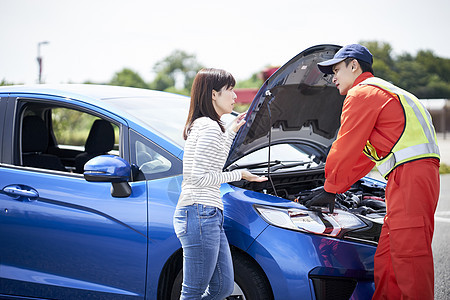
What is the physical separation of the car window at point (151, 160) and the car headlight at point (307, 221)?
551 millimetres

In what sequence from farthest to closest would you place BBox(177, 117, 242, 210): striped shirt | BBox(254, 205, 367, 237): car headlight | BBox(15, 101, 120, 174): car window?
BBox(15, 101, 120, 174): car window < BBox(254, 205, 367, 237): car headlight < BBox(177, 117, 242, 210): striped shirt

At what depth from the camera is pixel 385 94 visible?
2.66 meters

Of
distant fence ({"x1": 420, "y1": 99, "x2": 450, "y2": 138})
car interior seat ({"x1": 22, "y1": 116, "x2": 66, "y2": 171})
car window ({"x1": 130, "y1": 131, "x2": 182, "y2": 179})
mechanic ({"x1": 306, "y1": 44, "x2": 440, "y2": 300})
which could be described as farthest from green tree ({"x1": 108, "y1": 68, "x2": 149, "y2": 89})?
mechanic ({"x1": 306, "y1": 44, "x2": 440, "y2": 300})

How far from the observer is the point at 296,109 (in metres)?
3.55

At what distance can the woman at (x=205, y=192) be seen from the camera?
245cm

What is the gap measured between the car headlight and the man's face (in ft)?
2.47

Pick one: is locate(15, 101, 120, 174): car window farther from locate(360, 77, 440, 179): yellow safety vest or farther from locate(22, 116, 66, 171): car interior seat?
locate(360, 77, 440, 179): yellow safety vest

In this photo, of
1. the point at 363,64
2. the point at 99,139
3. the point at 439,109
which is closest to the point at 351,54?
the point at 363,64

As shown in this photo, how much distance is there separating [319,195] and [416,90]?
84401 millimetres

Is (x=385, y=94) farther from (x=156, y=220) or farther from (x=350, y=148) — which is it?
(x=156, y=220)

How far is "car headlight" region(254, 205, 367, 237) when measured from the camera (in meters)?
2.66

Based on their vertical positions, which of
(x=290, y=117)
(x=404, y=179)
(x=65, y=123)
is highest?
(x=290, y=117)

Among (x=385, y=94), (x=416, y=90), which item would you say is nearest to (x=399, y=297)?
(x=385, y=94)

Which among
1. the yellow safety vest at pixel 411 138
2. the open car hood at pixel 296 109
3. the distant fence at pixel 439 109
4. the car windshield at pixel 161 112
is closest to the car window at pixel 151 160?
the car windshield at pixel 161 112
